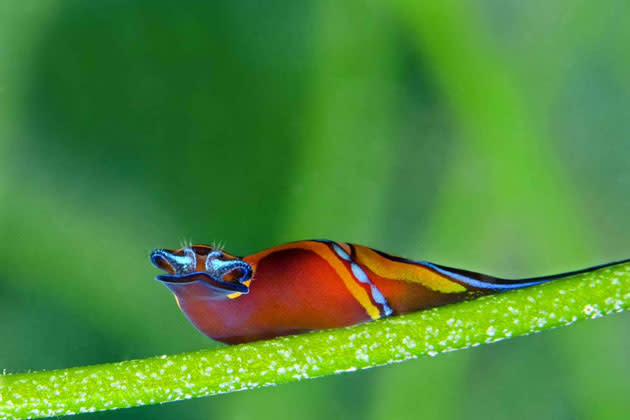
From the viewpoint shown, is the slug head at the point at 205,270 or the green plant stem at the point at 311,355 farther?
the slug head at the point at 205,270

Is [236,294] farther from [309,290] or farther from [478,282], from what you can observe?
[478,282]

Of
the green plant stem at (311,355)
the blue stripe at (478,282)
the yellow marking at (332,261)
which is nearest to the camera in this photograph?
the green plant stem at (311,355)

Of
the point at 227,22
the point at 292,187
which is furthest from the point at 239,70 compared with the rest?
the point at 292,187

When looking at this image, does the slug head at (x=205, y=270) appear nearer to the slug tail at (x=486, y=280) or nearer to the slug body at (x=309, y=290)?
the slug body at (x=309, y=290)

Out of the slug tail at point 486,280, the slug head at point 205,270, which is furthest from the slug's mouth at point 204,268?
the slug tail at point 486,280

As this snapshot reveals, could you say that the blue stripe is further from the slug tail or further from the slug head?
the slug head

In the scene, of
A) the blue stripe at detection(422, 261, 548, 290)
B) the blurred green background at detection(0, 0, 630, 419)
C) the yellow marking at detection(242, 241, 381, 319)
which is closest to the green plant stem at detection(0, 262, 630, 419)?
the blue stripe at detection(422, 261, 548, 290)

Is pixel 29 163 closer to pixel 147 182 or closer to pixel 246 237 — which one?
pixel 147 182

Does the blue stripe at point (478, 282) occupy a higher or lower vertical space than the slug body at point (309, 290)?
lower
